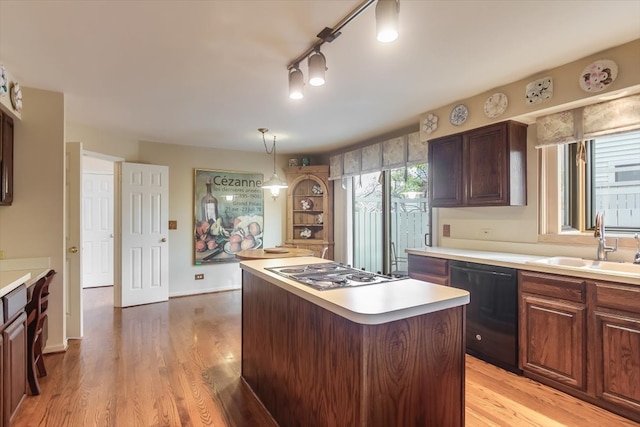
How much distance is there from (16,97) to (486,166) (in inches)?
161

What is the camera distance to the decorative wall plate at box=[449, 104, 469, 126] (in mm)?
3235

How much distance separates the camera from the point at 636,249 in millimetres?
2412

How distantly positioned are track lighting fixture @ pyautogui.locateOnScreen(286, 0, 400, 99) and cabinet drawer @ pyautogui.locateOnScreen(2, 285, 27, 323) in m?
2.12

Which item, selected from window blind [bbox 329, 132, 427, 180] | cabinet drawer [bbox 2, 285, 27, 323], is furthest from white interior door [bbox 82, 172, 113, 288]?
cabinet drawer [bbox 2, 285, 27, 323]

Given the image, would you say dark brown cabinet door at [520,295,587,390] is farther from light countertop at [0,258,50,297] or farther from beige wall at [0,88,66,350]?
beige wall at [0,88,66,350]

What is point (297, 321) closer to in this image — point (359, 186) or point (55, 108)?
point (55, 108)

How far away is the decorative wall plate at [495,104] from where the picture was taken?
9.48 ft

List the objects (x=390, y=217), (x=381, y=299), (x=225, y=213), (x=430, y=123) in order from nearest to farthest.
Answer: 1. (x=381, y=299)
2. (x=430, y=123)
3. (x=390, y=217)
4. (x=225, y=213)

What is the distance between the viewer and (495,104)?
2959 mm

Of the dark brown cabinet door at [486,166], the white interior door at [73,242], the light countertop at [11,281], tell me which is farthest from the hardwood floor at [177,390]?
the dark brown cabinet door at [486,166]

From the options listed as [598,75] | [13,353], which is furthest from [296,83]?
[13,353]

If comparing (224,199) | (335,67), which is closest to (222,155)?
(224,199)

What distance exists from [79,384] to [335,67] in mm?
3108

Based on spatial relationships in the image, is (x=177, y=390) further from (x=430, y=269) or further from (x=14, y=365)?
(x=430, y=269)
